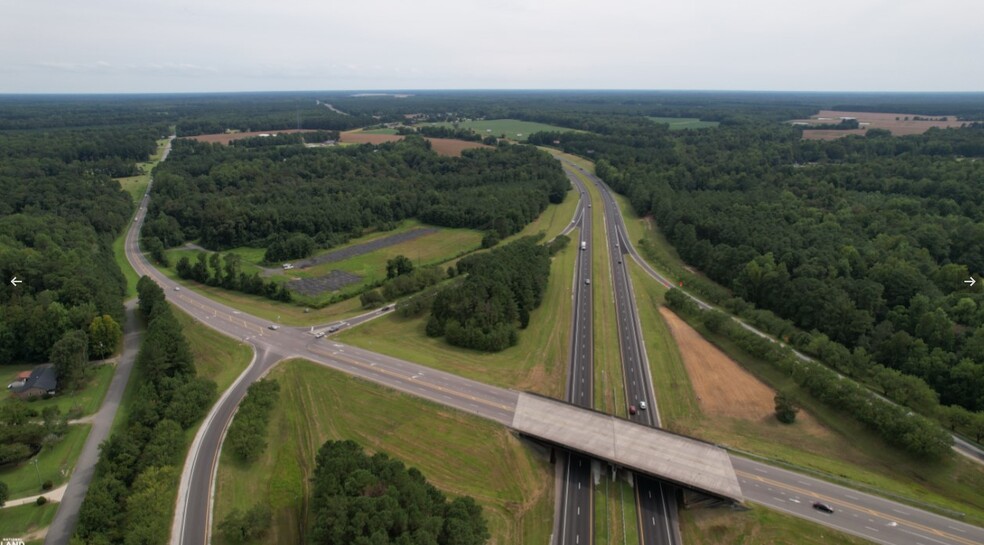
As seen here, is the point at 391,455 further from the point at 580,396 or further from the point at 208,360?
the point at 208,360

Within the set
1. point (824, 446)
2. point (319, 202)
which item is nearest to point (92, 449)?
point (824, 446)

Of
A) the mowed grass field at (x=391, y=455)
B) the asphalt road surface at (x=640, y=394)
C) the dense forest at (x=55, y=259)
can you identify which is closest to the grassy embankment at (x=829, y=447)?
the asphalt road surface at (x=640, y=394)

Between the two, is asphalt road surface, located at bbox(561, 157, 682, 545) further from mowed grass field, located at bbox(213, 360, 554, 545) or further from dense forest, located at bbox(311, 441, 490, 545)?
dense forest, located at bbox(311, 441, 490, 545)

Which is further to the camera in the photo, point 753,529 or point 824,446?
point 824,446

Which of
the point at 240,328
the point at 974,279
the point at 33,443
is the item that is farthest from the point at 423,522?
the point at 974,279

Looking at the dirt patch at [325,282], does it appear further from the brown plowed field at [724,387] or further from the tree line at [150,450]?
the brown plowed field at [724,387]

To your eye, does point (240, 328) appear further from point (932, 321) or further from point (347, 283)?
point (932, 321)

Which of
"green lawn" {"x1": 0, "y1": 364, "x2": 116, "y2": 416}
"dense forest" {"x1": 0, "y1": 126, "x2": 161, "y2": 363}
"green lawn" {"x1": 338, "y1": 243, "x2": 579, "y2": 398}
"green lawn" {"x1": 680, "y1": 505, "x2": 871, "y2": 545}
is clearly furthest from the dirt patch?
"green lawn" {"x1": 680, "y1": 505, "x2": 871, "y2": 545}
